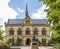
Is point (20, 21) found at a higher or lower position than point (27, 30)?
higher

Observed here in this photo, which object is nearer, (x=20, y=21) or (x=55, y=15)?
(x=55, y=15)

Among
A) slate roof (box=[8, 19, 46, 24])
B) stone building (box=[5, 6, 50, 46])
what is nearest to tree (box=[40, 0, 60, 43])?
stone building (box=[5, 6, 50, 46])

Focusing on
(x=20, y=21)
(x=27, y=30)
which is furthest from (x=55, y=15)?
(x=20, y=21)

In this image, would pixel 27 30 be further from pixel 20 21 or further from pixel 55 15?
pixel 55 15

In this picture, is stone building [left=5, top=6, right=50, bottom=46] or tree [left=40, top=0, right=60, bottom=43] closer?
tree [left=40, top=0, right=60, bottom=43]

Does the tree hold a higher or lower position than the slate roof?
higher

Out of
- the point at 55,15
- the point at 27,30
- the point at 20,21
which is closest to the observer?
the point at 55,15

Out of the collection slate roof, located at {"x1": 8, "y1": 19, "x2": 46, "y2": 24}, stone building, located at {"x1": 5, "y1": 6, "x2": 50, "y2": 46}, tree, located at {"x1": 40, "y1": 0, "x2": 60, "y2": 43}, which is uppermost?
tree, located at {"x1": 40, "y1": 0, "x2": 60, "y2": 43}

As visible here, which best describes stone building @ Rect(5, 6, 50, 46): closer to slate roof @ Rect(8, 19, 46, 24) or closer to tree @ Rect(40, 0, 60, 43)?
slate roof @ Rect(8, 19, 46, 24)

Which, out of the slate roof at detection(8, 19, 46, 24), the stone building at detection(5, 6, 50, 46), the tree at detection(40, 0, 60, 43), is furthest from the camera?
the slate roof at detection(8, 19, 46, 24)

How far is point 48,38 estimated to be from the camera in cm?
7425

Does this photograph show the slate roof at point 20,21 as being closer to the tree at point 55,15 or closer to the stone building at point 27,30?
the stone building at point 27,30

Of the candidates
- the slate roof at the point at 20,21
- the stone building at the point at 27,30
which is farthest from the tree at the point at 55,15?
the slate roof at the point at 20,21

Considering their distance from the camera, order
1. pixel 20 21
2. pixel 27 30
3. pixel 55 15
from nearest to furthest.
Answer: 1. pixel 55 15
2. pixel 27 30
3. pixel 20 21
